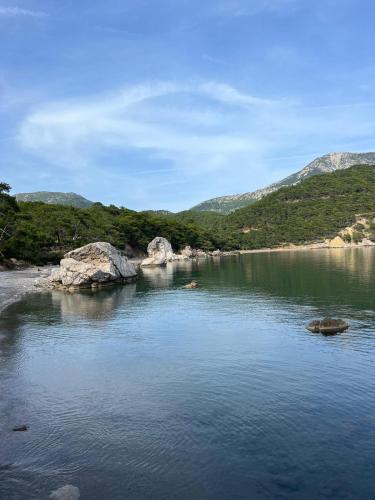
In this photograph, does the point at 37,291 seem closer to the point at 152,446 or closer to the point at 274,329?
the point at 274,329

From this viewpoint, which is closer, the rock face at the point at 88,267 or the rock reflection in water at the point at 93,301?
the rock reflection in water at the point at 93,301

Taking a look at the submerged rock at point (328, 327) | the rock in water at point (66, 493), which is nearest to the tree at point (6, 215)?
the submerged rock at point (328, 327)

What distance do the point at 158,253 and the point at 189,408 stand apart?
113m

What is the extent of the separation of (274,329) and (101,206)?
136 metres

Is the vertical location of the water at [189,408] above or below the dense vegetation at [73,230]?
below

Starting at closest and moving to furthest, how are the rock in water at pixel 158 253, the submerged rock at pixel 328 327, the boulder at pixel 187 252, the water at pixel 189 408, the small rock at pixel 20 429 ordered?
the water at pixel 189 408
the small rock at pixel 20 429
the submerged rock at pixel 328 327
the rock in water at pixel 158 253
the boulder at pixel 187 252

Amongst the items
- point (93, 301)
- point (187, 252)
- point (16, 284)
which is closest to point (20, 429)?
point (93, 301)

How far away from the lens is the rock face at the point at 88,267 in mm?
70938

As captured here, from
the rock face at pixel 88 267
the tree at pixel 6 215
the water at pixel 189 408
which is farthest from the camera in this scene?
the tree at pixel 6 215

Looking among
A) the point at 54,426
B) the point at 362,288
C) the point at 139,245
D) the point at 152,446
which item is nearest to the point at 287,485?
the point at 152,446

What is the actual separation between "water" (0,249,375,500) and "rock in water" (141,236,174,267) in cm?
8471

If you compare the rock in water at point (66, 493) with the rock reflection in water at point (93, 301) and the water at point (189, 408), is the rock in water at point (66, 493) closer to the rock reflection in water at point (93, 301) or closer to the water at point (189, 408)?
the water at point (189, 408)

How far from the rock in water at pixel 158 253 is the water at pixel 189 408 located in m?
84.7

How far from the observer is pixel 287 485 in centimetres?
1379
